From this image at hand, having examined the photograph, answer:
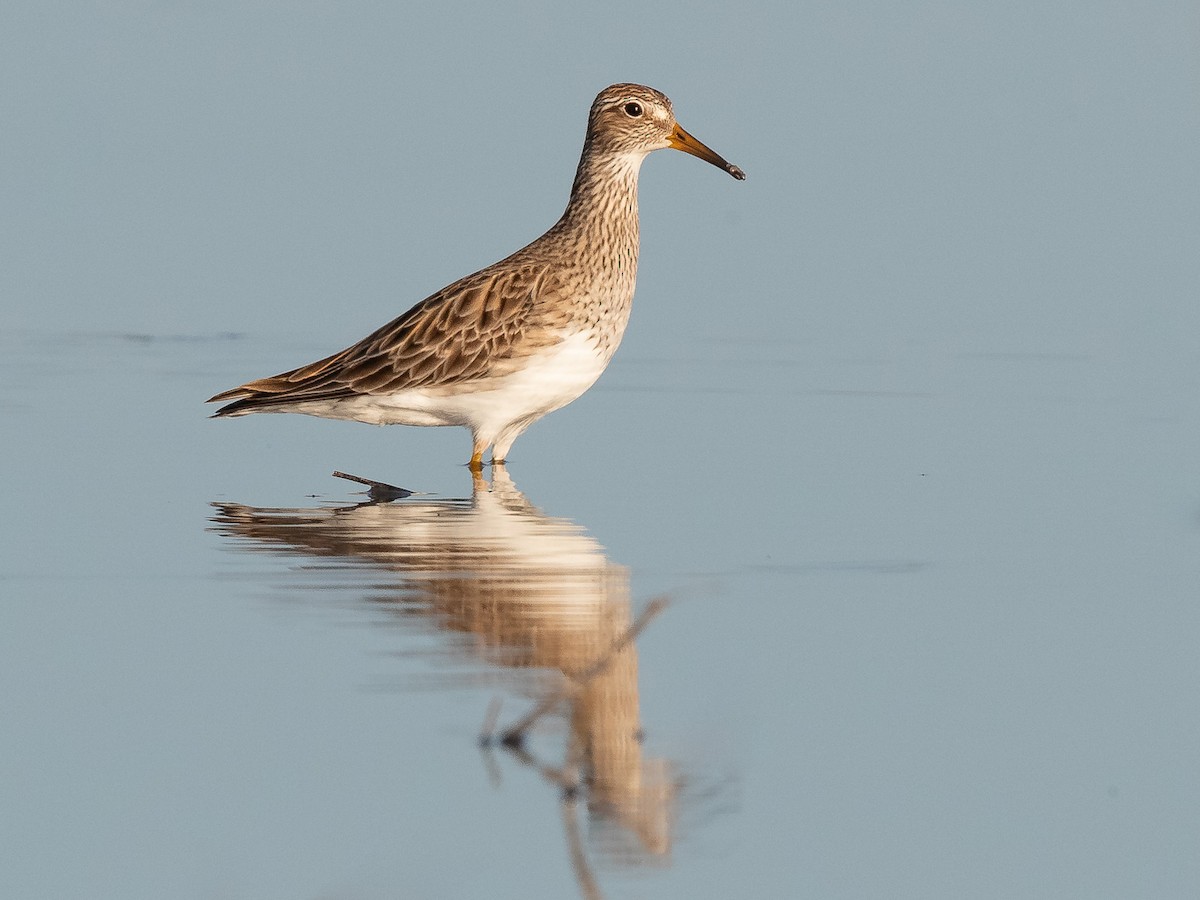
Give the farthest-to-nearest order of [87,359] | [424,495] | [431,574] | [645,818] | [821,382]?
1. [87,359]
2. [821,382]
3. [424,495]
4. [431,574]
5. [645,818]

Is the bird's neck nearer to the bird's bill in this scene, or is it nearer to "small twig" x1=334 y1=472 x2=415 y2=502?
the bird's bill

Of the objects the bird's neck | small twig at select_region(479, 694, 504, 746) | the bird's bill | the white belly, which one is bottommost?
small twig at select_region(479, 694, 504, 746)

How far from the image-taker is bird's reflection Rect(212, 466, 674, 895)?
19.0 ft

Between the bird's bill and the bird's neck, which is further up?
the bird's bill

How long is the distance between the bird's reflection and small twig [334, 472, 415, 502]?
236 mm

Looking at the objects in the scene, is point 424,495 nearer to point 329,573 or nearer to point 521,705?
point 329,573

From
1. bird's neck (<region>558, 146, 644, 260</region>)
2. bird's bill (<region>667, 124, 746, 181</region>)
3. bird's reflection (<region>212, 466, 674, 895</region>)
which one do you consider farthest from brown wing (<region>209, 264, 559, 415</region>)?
bird's bill (<region>667, 124, 746, 181</region>)

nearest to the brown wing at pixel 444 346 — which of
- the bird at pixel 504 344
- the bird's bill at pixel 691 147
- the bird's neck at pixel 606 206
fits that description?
the bird at pixel 504 344

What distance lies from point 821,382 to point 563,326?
4.56 meters

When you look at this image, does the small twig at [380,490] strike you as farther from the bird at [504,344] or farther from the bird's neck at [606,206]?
the bird's neck at [606,206]

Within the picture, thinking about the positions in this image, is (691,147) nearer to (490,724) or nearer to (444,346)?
(444,346)

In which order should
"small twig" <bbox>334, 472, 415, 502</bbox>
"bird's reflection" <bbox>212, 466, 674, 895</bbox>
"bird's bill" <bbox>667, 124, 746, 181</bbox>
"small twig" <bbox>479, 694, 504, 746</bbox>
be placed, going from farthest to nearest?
"bird's bill" <bbox>667, 124, 746, 181</bbox> < "small twig" <bbox>334, 472, 415, 502</bbox> < "small twig" <bbox>479, 694, 504, 746</bbox> < "bird's reflection" <bbox>212, 466, 674, 895</bbox>

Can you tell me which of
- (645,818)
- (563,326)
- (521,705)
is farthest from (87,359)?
(645,818)

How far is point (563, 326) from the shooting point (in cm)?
1211
